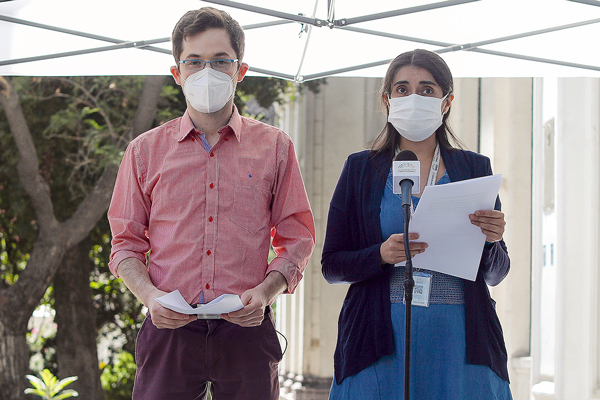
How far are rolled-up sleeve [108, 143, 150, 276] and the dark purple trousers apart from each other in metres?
0.33

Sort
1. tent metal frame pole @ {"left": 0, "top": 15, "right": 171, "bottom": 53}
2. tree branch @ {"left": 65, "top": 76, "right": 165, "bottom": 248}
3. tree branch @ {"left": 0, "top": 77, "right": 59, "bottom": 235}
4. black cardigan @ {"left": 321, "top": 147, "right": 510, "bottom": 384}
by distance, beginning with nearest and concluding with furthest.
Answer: black cardigan @ {"left": 321, "top": 147, "right": 510, "bottom": 384}
tent metal frame pole @ {"left": 0, "top": 15, "right": 171, "bottom": 53}
tree branch @ {"left": 0, "top": 77, "right": 59, "bottom": 235}
tree branch @ {"left": 65, "top": 76, "right": 165, "bottom": 248}

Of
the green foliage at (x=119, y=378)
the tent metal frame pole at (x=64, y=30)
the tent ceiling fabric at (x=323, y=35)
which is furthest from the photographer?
the green foliage at (x=119, y=378)

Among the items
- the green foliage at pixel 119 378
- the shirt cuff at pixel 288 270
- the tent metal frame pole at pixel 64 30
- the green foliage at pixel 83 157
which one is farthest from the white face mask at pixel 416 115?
the green foliage at pixel 119 378

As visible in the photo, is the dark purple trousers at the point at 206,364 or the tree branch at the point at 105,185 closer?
the dark purple trousers at the point at 206,364

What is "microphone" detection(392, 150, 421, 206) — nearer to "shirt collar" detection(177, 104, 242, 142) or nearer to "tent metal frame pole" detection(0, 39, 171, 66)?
"shirt collar" detection(177, 104, 242, 142)

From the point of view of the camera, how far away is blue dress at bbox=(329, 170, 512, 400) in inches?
95.3

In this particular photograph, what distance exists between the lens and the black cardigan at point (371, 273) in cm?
246

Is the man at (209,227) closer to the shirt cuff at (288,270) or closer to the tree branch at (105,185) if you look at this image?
the shirt cuff at (288,270)

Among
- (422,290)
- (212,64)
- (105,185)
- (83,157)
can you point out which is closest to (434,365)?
(422,290)

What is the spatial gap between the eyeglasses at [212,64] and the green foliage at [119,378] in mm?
9725

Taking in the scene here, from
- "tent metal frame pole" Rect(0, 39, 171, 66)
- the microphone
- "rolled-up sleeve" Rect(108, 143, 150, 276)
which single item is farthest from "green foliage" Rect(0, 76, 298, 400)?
the microphone

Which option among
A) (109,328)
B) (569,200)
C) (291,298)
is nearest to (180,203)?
(569,200)

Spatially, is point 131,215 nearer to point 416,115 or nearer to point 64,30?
point 416,115

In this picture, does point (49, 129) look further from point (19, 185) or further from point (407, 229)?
point (407, 229)
